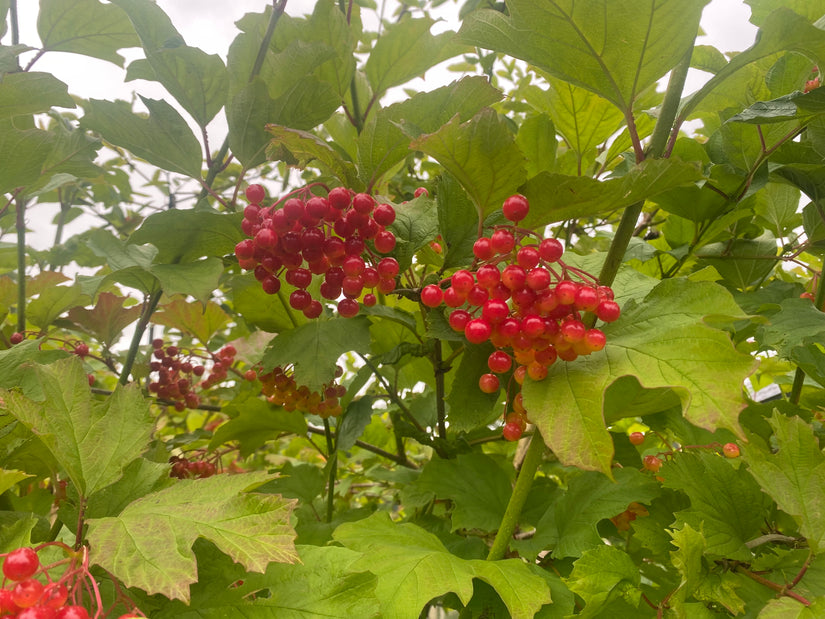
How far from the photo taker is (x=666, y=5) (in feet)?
1.89

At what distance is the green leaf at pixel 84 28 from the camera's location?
1.04 metres

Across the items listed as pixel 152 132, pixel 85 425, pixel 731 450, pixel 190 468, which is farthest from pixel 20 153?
pixel 731 450

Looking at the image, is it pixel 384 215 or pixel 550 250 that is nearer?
pixel 550 250

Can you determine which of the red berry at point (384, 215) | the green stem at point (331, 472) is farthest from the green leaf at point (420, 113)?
the green stem at point (331, 472)

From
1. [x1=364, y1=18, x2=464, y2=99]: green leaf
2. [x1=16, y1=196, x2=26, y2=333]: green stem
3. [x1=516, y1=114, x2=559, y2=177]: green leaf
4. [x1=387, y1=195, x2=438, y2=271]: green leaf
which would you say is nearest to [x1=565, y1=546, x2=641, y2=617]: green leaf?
[x1=387, y1=195, x2=438, y2=271]: green leaf

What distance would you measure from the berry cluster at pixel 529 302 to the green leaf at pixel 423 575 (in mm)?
245

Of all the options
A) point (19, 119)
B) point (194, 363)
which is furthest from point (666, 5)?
point (194, 363)

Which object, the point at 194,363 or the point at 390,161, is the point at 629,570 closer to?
the point at 390,161

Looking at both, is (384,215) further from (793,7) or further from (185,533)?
(793,7)

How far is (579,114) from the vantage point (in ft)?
3.35

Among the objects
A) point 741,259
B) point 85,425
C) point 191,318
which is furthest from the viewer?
point 191,318

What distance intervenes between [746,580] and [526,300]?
48cm

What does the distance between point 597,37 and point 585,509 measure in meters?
0.67

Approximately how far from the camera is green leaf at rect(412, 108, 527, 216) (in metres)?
0.59
